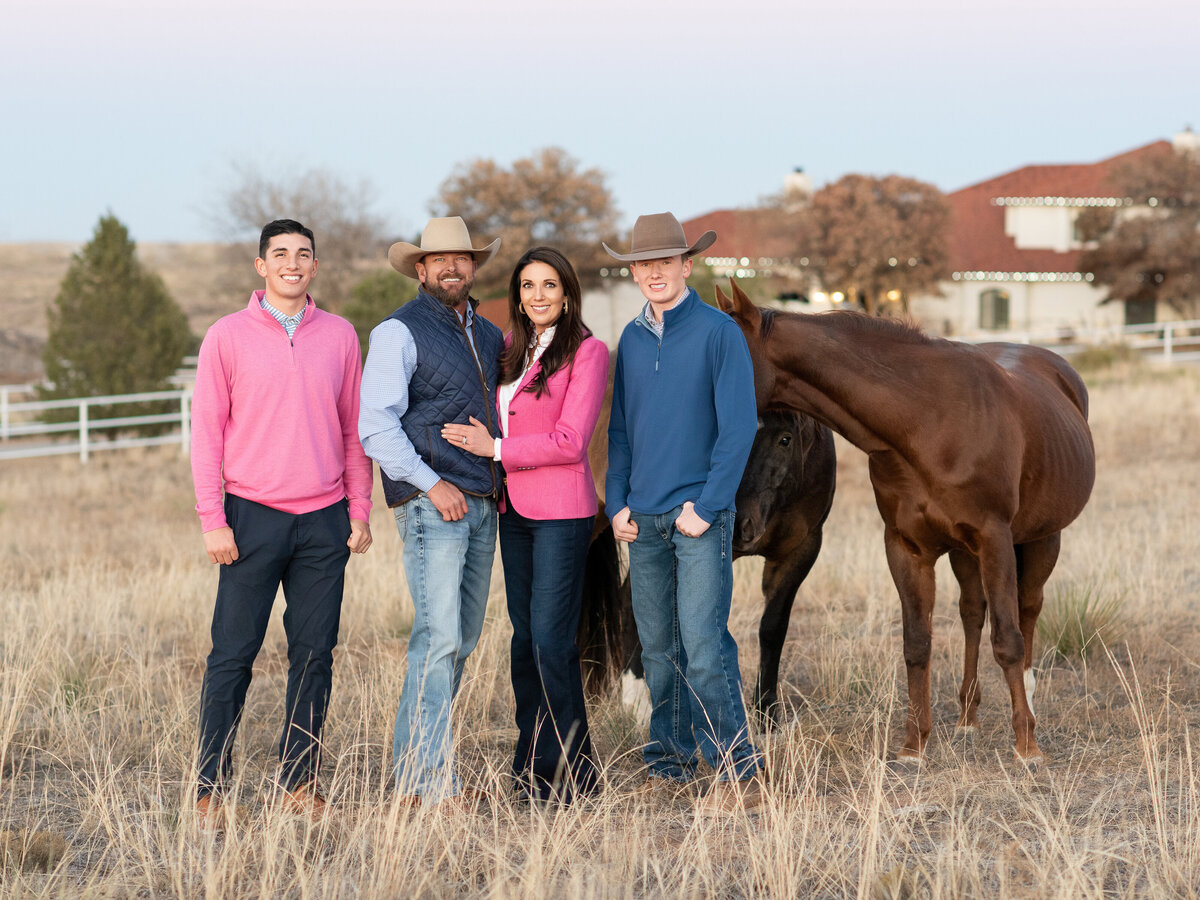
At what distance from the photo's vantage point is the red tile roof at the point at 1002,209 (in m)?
36.9

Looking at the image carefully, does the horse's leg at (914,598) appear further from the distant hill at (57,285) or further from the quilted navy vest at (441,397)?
the distant hill at (57,285)

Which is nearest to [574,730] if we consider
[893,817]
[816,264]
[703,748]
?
[703,748]

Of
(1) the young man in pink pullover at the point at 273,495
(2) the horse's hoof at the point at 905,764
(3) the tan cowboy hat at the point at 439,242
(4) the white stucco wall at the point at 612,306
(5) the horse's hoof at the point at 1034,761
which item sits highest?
(4) the white stucco wall at the point at 612,306

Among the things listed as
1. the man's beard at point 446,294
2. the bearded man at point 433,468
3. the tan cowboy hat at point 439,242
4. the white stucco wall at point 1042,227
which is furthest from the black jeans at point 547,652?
the white stucco wall at point 1042,227

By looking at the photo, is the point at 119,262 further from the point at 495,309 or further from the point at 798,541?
the point at 798,541

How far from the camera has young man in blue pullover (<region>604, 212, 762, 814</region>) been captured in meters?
3.71

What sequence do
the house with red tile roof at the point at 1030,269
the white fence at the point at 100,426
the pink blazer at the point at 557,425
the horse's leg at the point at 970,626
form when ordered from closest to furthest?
the pink blazer at the point at 557,425 → the horse's leg at the point at 970,626 → the white fence at the point at 100,426 → the house with red tile roof at the point at 1030,269

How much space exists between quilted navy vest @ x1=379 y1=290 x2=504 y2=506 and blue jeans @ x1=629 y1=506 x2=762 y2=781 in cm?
65

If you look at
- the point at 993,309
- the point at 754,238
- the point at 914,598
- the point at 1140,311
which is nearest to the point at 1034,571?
the point at 914,598

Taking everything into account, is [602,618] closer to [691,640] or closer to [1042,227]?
[691,640]

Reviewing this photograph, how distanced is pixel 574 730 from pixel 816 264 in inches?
1291

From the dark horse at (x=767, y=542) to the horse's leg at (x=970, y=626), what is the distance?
0.72 m

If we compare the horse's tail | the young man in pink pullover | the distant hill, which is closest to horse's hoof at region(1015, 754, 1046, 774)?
the horse's tail

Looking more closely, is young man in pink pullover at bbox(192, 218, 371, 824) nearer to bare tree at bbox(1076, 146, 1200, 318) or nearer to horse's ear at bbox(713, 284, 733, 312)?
horse's ear at bbox(713, 284, 733, 312)
